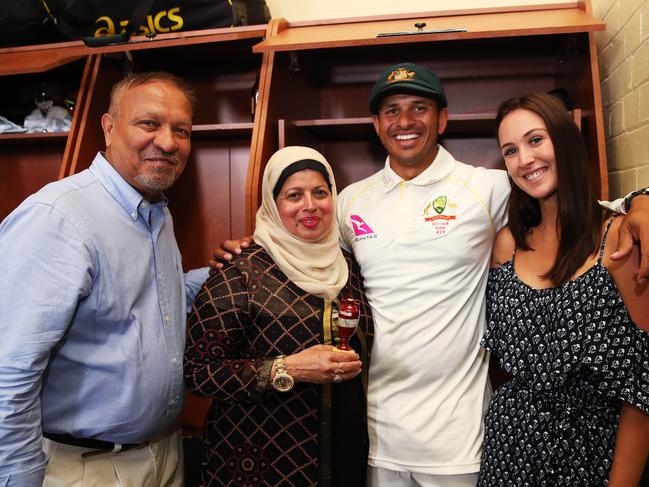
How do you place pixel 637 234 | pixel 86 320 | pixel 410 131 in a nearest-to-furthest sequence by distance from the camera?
1. pixel 637 234
2. pixel 86 320
3. pixel 410 131

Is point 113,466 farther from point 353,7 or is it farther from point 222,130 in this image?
point 353,7

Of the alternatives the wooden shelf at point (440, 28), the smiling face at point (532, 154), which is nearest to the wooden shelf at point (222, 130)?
the wooden shelf at point (440, 28)

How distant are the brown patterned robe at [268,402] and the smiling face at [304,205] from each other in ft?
0.59

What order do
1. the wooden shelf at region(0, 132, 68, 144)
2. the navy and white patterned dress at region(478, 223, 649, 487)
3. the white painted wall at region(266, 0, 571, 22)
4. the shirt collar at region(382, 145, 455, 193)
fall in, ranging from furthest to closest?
the white painted wall at region(266, 0, 571, 22) → the wooden shelf at region(0, 132, 68, 144) → the shirt collar at region(382, 145, 455, 193) → the navy and white patterned dress at region(478, 223, 649, 487)

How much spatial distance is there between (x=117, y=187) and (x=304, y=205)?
22.2 inches

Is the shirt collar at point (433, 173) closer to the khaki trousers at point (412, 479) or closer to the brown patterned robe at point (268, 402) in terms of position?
the brown patterned robe at point (268, 402)

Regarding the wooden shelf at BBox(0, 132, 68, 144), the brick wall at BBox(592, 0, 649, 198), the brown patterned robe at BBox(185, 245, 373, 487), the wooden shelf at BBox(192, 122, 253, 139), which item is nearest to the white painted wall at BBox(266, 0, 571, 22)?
the brick wall at BBox(592, 0, 649, 198)

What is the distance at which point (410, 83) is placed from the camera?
1875mm

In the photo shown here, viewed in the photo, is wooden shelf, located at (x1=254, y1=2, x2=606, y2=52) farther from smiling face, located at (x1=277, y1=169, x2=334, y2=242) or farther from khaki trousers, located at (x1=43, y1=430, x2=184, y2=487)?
khaki trousers, located at (x1=43, y1=430, x2=184, y2=487)

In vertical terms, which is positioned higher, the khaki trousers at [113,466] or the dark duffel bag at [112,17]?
the dark duffel bag at [112,17]

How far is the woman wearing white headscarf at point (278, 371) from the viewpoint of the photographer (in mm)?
1454

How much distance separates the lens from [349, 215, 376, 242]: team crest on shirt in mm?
1883

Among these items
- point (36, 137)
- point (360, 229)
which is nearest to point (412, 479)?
point (360, 229)

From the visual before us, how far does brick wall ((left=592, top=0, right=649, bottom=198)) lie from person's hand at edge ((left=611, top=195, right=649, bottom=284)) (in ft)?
1.94
